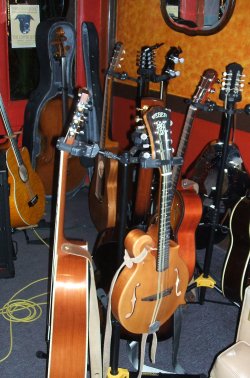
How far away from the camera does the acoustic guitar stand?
8.28ft

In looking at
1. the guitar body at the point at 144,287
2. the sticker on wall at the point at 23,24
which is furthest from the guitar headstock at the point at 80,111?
the sticker on wall at the point at 23,24

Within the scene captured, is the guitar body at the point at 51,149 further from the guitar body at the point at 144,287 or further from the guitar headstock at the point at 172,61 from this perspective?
the guitar body at the point at 144,287

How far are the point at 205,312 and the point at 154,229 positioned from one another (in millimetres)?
916

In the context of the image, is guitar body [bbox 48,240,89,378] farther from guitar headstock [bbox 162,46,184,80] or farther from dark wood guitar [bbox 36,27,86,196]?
dark wood guitar [bbox 36,27,86,196]

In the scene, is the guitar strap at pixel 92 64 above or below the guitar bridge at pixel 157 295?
above

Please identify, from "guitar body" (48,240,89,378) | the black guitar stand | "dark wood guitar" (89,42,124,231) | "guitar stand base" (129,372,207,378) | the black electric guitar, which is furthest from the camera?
"dark wood guitar" (89,42,124,231)

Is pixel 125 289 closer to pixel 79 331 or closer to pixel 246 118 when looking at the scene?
pixel 79 331

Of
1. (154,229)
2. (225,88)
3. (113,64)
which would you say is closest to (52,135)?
(113,64)

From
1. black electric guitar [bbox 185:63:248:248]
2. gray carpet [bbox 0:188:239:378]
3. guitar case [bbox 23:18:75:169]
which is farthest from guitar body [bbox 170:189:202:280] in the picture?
guitar case [bbox 23:18:75:169]

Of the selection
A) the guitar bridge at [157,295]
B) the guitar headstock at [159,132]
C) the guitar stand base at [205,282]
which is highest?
the guitar headstock at [159,132]

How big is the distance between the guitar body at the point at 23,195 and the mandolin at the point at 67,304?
45.0 inches

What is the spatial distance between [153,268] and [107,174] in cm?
109

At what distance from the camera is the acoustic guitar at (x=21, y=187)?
8.28 feet

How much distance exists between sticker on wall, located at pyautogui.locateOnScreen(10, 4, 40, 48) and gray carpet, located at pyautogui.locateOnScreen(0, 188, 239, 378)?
1.43 metres
